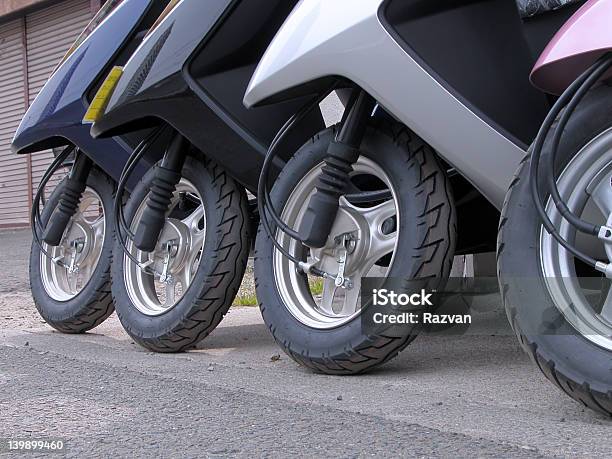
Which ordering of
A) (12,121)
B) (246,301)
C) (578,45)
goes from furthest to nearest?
(12,121)
(246,301)
(578,45)

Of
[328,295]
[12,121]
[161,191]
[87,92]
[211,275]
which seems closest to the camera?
[328,295]

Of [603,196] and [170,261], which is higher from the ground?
[603,196]

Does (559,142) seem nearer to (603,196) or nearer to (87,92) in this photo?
(603,196)

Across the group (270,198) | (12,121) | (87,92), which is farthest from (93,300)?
(12,121)

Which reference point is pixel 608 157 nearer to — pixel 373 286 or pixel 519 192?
pixel 519 192

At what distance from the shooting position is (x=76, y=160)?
3953 mm

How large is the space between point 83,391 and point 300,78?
1.07m

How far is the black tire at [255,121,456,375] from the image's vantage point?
2.25 m

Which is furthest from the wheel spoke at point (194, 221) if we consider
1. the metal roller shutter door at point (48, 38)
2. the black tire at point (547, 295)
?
the metal roller shutter door at point (48, 38)

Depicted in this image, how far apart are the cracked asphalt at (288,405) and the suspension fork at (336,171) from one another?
417 millimetres

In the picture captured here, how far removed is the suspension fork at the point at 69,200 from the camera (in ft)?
12.9

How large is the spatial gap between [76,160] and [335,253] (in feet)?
6.18

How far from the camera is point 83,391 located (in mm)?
2291

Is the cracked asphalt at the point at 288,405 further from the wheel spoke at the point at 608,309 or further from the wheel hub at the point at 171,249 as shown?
the wheel hub at the point at 171,249
